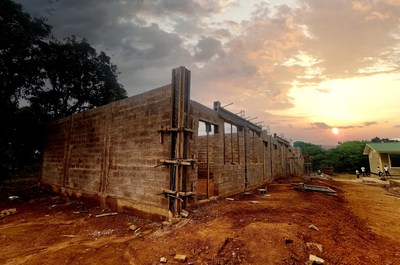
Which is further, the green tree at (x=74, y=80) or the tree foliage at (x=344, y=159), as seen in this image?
the tree foliage at (x=344, y=159)

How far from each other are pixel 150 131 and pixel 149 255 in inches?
169

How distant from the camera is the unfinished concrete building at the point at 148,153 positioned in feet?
24.3

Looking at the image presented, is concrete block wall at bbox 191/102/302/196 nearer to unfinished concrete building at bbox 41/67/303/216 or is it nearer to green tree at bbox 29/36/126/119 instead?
unfinished concrete building at bbox 41/67/303/216

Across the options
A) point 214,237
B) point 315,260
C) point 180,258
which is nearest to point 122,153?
point 214,237

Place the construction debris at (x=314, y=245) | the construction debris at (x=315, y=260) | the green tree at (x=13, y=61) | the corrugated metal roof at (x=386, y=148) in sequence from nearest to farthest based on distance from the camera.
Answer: the construction debris at (x=315, y=260), the construction debris at (x=314, y=245), the green tree at (x=13, y=61), the corrugated metal roof at (x=386, y=148)

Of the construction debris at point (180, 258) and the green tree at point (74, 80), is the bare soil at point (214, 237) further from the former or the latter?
the green tree at point (74, 80)

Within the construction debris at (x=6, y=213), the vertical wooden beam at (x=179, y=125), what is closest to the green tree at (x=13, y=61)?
the construction debris at (x=6, y=213)

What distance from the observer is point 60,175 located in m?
12.7

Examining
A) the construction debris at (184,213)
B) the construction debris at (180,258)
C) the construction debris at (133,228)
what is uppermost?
the construction debris at (184,213)

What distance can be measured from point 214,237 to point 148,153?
392 cm

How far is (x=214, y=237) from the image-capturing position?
5.23m

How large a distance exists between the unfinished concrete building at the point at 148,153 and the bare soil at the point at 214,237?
0.89 metres

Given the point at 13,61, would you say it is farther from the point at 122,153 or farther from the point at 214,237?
the point at 214,237

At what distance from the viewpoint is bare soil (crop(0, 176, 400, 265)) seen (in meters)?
4.63
